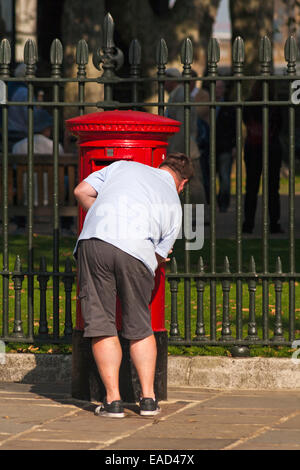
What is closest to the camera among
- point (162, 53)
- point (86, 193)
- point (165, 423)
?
point (165, 423)

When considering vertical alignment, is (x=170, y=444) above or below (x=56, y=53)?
below

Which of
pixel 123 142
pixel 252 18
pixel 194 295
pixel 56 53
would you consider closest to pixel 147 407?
pixel 123 142

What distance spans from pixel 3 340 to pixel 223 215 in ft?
32.8

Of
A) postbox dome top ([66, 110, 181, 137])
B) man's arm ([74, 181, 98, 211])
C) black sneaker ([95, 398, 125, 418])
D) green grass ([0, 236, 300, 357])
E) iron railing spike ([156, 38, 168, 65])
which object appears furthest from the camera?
green grass ([0, 236, 300, 357])

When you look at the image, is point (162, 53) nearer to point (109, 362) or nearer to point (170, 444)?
point (109, 362)

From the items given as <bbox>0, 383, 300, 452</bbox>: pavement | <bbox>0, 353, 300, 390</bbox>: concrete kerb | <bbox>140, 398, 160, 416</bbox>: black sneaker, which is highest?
<bbox>0, 353, 300, 390</bbox>: concrete kerb

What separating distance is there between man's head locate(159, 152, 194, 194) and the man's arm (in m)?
0.43

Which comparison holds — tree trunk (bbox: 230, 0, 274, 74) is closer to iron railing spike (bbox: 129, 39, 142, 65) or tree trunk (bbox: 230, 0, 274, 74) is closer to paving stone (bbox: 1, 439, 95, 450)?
iron railing spike (bbox: 129, 39, 142, 65)

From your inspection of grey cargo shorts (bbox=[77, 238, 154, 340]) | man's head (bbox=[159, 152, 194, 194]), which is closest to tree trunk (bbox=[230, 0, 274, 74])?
man's head (bbox=[159, 152, 194, 194])

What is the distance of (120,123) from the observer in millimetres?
6707

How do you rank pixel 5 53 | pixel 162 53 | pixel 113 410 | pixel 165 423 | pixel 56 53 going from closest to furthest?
pixel 165 423 < pixel 113 410 < pixel 162 53 < pixel 56 53 < pixel 5 53

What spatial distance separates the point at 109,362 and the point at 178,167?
1178 millimetres

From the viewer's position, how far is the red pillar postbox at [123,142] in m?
6.72

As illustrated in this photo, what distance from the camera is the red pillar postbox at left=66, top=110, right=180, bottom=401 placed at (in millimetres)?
6723
